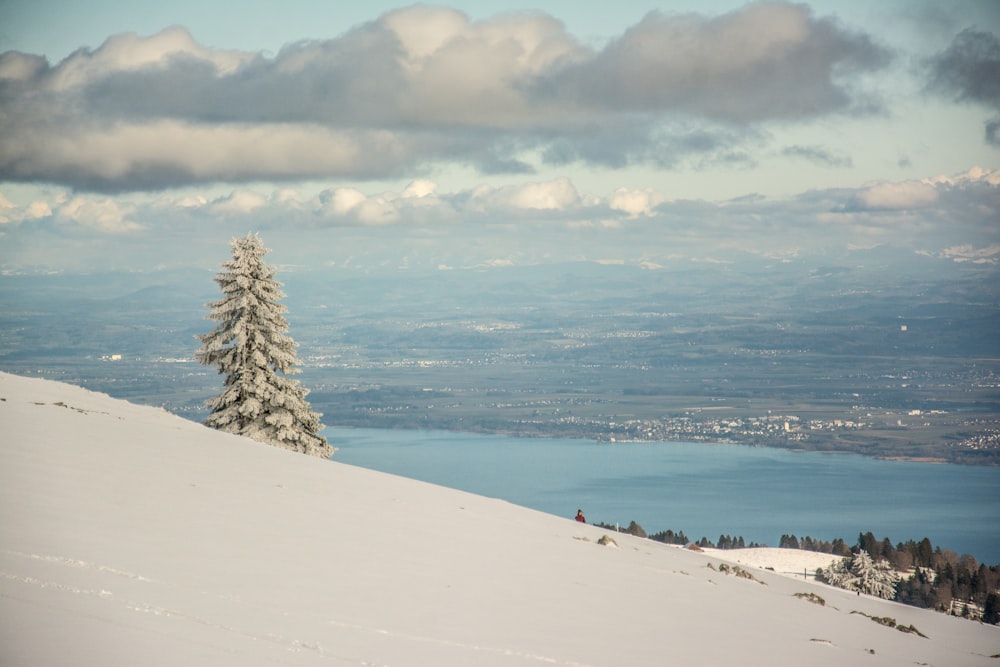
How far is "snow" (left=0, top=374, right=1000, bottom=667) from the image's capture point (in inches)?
289

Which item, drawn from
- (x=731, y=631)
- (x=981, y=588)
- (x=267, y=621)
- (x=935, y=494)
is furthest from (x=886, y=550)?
(x=935, y=494)

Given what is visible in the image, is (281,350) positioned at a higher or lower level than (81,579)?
higher

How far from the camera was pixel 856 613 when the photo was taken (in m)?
13.6

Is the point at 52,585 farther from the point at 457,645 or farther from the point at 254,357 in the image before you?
the point at 254,357

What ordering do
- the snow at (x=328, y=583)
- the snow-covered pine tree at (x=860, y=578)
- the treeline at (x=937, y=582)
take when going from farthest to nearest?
the snow-covered pine tree at (x=860, y=578), the treeline at (x=937, y=582), the snow at (x=328, y=583)

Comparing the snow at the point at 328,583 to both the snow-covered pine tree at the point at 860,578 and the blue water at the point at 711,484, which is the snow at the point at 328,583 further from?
the blue water at the point at 711,484

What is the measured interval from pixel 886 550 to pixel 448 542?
56.5m

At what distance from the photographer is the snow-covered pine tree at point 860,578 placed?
38.6 metres

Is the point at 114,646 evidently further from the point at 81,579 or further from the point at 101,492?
the point at 101,492

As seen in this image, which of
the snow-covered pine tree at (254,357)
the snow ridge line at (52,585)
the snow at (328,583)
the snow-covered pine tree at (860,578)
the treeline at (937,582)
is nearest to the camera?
the snow at (328,583)

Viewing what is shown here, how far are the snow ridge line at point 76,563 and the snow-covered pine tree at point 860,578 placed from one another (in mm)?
33472

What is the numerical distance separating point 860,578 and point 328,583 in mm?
34531

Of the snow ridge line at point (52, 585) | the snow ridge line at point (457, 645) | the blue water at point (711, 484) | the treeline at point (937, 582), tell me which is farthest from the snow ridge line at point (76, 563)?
the blue water at point (711, 484)

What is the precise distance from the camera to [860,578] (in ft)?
130
